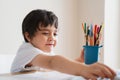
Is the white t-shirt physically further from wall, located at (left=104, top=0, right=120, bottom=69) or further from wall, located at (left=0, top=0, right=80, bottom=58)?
wall, located at (left=104, top=0, right=120, bottom=69)

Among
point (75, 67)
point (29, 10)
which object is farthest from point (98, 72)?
point (29, 10)

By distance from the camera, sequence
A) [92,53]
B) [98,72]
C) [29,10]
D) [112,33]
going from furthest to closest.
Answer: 1. [112,33]
2. [29,10]
3. [92,53]
4. [98,72]

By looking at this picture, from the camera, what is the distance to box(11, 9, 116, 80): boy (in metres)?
0.59

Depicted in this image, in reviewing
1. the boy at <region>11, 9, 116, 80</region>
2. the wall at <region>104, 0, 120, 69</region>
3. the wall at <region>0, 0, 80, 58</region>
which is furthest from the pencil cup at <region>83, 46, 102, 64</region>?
the wall at <region>104, 0, 120, 69</region>

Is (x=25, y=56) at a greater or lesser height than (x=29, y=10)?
lesser

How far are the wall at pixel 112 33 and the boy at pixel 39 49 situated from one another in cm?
89

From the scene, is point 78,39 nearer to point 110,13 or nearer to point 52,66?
point 110,13

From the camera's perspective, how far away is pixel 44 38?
30.8 inches

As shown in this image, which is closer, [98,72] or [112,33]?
[98,72]

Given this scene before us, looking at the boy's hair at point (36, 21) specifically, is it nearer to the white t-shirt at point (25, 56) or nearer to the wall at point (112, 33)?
the white t-shirt at point (25, 56)

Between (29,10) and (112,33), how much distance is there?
1.91ft

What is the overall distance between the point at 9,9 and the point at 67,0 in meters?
0.50

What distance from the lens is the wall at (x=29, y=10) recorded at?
4.70 ft

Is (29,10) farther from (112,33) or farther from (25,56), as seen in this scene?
(25,56)
